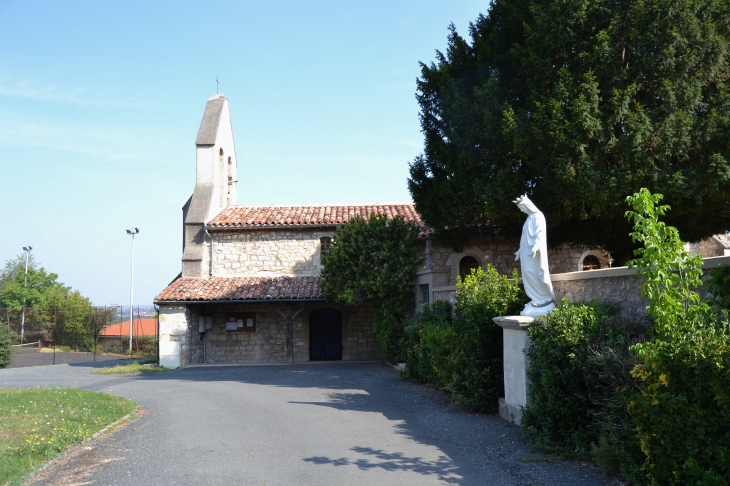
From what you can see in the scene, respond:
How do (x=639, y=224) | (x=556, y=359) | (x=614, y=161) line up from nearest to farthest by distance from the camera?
(x=639, y=224) → (x=556, y=359) → (x=614, y=161)

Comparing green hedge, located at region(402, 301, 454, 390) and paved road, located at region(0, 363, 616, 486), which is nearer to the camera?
paved road, located at region(0, 363, 616, 486)

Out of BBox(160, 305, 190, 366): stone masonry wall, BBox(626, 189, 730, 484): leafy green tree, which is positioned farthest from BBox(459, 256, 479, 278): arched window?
Answer: BBox(626, 189, 730, 484): leafy green tree

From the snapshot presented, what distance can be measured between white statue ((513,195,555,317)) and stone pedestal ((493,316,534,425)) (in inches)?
11.3

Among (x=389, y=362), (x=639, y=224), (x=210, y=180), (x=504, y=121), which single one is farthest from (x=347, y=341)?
(x=639, y=224)

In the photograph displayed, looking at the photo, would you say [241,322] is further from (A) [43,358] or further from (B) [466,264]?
(A) [43,358]

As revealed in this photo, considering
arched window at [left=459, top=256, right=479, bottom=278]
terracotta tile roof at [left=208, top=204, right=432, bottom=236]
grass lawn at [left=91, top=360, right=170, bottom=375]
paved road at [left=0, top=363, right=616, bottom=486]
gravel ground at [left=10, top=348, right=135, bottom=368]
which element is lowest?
gravel ground at [left=10, top=348, right=135, bottom=368]

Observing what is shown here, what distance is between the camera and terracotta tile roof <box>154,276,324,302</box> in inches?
787

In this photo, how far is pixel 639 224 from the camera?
5.22 m

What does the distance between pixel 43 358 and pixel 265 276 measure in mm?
12038

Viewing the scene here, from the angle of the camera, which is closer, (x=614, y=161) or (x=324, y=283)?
(x=614, y=161)

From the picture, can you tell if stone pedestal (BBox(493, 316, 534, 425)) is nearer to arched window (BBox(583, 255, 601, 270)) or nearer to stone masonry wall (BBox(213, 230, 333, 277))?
arched window (BBox(583, 255, 601, 270))

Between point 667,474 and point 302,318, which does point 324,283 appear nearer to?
point 302,318

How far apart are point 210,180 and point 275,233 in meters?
3.48

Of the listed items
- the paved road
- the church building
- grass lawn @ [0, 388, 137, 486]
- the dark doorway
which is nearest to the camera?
the paved road
